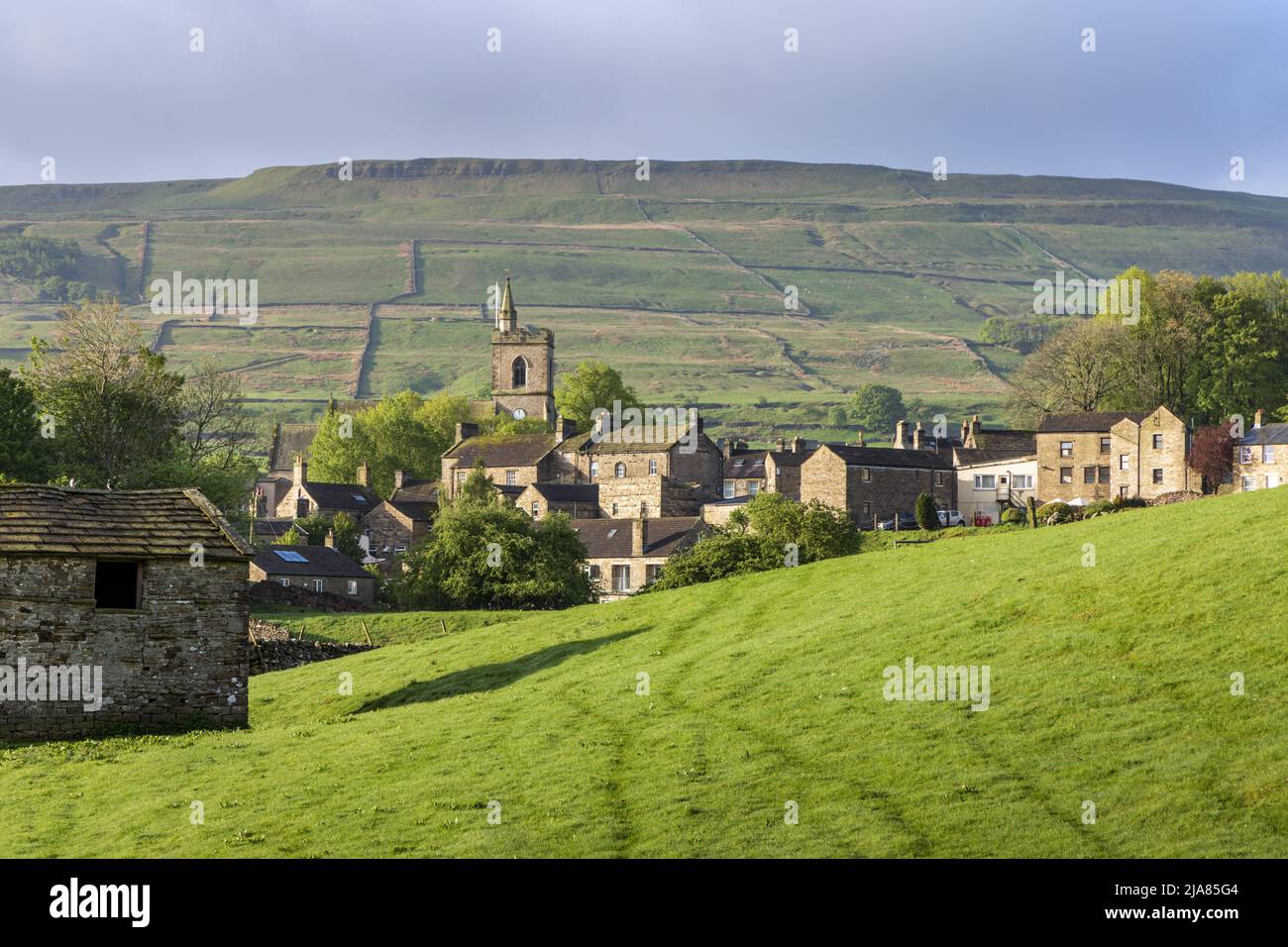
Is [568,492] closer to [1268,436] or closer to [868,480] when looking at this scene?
[868,480]

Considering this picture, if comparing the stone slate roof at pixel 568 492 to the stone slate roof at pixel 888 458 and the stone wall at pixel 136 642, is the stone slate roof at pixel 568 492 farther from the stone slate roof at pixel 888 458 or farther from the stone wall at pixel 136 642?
the stone wall at pixel 136 642

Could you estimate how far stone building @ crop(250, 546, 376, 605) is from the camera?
91119mm

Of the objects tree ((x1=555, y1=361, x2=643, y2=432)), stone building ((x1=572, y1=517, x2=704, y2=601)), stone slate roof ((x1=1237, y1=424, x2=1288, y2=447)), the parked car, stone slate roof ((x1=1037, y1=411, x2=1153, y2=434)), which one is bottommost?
stone building ((x1=572, y1=517, x2=704, y2=601))

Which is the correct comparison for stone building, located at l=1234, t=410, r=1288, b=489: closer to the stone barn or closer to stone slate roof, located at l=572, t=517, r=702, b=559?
stone slate roof, located at l=572, t=517, r=702, b=559

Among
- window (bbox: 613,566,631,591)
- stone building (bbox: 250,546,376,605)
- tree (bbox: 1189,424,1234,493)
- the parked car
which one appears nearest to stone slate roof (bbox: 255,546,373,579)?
stone building (bbox: 250,546,376,605)

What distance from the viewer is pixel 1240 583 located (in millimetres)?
38688

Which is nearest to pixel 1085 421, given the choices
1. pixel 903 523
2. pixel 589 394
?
pixel 903 523

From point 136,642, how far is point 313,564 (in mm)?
55181

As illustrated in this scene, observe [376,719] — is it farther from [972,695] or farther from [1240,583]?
[1240,583]

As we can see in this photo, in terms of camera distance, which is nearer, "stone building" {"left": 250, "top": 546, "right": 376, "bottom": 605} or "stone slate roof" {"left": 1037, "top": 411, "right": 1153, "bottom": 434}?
"stone building" {"left": 250, "top": 546, "right": 376, "bottom": 605}

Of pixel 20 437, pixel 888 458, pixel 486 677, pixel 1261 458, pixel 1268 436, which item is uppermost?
pixel 20 437

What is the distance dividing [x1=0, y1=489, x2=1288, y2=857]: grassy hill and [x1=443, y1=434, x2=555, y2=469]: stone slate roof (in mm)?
94372

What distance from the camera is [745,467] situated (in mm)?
139500
